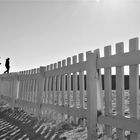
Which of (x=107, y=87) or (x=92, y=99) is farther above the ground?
(x=107, y=87)

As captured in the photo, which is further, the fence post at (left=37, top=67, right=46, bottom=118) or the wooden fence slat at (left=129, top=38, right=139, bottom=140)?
the fence post at (left=37, top=67, right=46, bottom=118)

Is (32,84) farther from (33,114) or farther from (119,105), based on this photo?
(119,105)

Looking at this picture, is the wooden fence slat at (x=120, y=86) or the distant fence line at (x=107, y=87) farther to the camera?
the wooden fence slat at (x=120, y=86)

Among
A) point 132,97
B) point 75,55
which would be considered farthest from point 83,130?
point 132,97

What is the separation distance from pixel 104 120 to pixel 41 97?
314cm

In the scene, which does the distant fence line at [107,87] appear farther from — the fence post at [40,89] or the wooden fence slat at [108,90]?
the fence post at [40,89]

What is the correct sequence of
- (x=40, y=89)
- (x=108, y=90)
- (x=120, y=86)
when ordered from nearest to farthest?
(x=120, y=86) → (x=108, y=90) → (x=40, y=89)

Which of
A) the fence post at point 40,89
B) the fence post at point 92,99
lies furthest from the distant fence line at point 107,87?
the fence post at point 40,89

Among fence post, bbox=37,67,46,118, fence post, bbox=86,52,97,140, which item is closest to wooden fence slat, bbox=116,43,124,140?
fence post, bbox=86,52,97,140

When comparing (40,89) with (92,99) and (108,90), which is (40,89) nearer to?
(92,99)

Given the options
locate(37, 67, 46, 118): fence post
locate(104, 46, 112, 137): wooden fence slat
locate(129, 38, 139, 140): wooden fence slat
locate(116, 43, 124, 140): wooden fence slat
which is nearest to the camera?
locate(129, 38, 139, 140): wooden fence slat

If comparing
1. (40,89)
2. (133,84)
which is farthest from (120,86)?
(40,89)

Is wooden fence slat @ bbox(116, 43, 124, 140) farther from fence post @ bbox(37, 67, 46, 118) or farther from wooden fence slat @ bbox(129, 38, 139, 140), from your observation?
fence post @ bbox(37, 67, 46, 118)

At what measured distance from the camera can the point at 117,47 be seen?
9.76ft
